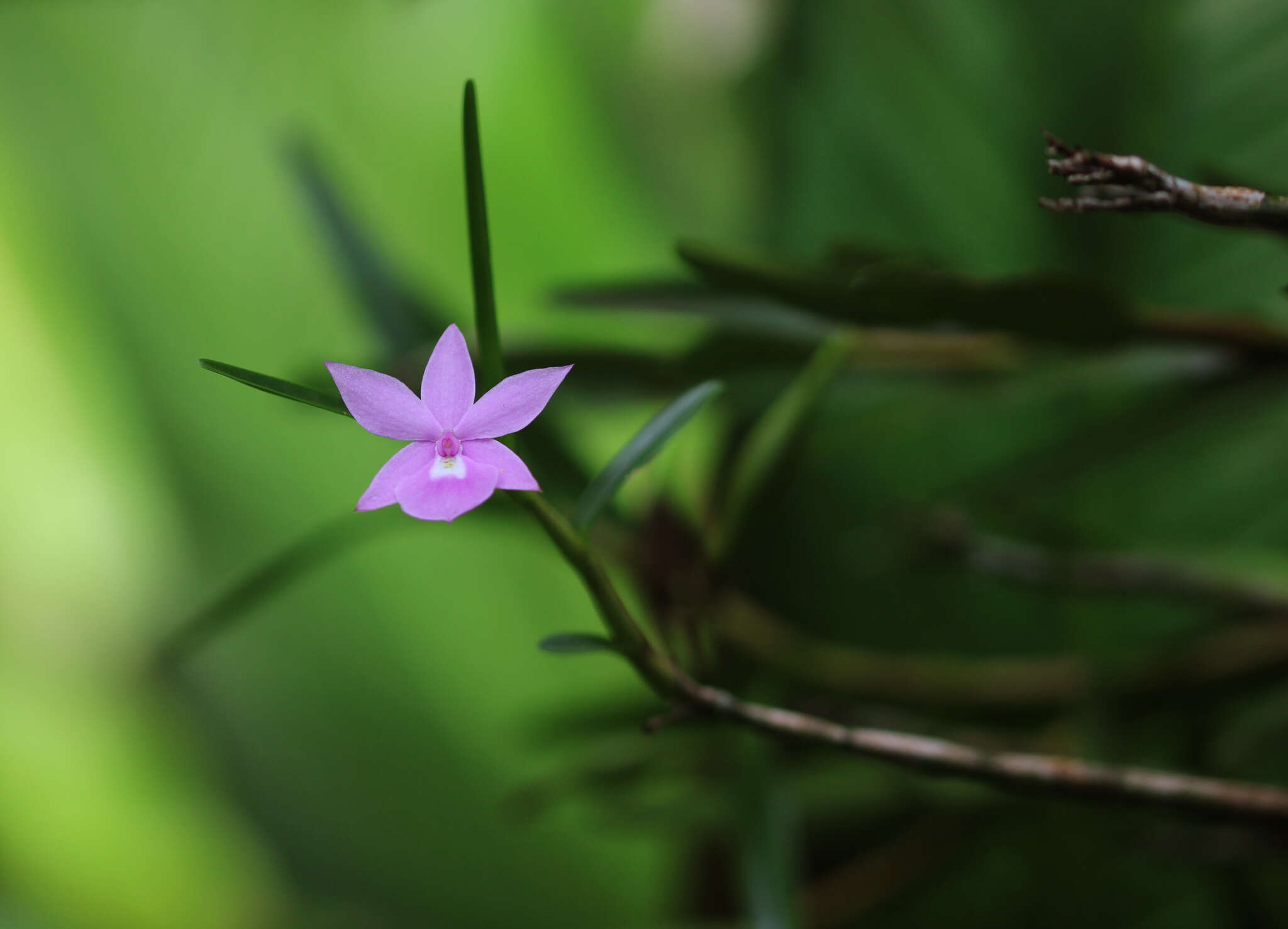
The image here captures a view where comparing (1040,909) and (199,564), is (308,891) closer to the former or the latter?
(199,564)

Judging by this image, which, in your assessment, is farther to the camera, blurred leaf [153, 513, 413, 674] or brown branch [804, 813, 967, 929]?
brown branch [804, 813, 967, 929]

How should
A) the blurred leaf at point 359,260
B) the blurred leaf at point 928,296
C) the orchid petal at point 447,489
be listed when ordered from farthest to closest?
the blurred leaf at point 359,260, the blurred leaf at point 928,296, the orchid petal at point 447,489

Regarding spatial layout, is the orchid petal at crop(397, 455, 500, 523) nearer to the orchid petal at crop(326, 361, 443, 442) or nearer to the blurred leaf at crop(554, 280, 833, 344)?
the orchid petal at crop(326, 361, 443, 442)

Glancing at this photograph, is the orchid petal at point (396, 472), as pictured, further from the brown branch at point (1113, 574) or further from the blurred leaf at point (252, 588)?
the brown branch at point (1113, 574)

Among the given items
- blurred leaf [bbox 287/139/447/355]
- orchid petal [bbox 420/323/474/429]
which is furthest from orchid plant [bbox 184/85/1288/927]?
blurred leaf [bbox 287/139/447/355]

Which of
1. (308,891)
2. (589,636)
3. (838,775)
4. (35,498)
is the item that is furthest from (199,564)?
(589,636)

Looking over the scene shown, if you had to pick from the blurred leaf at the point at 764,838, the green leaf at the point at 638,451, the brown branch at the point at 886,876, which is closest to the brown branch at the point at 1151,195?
the green leaf at the point at 638,451

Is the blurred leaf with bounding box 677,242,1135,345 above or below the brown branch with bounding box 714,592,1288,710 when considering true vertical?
above

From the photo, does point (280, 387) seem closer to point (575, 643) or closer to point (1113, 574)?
point (575, 643)
